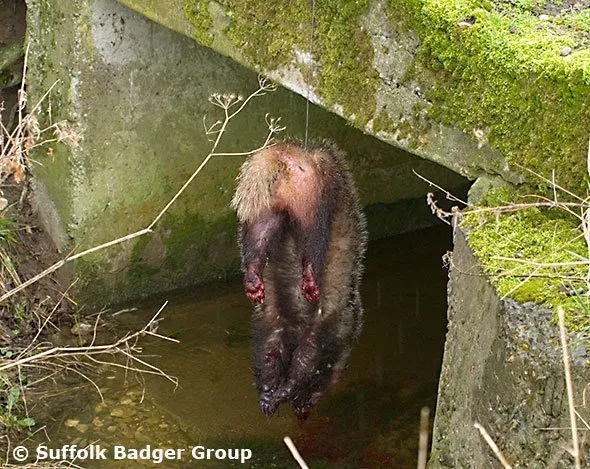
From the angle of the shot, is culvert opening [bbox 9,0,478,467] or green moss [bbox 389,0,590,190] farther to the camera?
culvert opening [bbox 9,0,478,467]

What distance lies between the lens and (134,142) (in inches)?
278

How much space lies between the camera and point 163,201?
7285mm

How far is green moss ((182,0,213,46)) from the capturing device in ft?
19.1

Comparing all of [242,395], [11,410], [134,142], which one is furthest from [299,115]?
[11,410]

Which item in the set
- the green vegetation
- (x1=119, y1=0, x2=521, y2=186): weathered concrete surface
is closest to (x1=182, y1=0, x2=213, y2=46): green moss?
(x1=119, y1=0, x2=521, y2=186): weathered concrete surface

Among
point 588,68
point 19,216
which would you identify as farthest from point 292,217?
point 19,216

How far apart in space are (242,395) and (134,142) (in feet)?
5.98

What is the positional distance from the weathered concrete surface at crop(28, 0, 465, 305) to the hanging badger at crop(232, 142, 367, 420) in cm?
195

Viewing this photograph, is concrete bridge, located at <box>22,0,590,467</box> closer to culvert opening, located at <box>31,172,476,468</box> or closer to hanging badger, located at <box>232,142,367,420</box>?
hanging badger, located at <box>232,142,367,420</box>

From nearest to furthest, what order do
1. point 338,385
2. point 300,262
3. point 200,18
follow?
point 300,262
point 200,18
point 338,385

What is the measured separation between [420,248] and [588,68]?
14.8 feet

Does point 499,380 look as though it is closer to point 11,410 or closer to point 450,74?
point 450,74

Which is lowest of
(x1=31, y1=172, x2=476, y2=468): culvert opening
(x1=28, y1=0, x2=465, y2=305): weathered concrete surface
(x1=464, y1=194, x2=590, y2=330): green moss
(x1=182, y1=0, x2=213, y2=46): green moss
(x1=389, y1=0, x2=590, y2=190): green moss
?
(x1=31, y1=172, x2=476, y2=468): culvert opening

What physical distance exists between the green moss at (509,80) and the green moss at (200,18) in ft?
4.52
